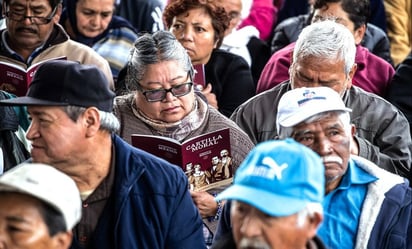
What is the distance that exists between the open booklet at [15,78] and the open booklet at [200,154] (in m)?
0.89

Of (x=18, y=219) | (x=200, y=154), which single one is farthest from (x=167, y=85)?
(x=18, y=219)

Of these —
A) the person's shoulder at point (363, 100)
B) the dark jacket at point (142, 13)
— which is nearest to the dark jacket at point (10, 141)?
the person's shoulder at point (363, 100)

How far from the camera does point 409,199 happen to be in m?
3.92

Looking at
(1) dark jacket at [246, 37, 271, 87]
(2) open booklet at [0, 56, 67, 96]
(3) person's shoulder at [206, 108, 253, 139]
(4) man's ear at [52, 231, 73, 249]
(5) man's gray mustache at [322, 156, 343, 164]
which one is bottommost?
(1) dark jacket at [246, 37, 271, 87]

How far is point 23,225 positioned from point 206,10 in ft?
9.44

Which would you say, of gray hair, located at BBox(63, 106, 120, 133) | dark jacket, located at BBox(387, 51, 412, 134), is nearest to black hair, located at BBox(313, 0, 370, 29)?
dark jacket, located at BBox(387, 51, 412, 134)

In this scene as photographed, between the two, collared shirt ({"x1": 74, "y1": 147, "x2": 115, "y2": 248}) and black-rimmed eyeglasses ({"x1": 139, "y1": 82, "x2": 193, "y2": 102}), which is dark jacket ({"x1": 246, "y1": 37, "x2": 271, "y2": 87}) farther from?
collared shirt ({"x1": 74, "y1": 147, "x2": 115, "y2": 248})

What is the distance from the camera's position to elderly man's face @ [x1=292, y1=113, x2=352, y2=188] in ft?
12.7

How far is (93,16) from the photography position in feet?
21.4

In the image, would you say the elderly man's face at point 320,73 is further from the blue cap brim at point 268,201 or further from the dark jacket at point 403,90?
the blue cap brim at point 268,201

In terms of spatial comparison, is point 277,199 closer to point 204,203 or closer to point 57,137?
point 57,137

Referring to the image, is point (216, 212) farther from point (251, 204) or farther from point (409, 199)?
point (251, 204)

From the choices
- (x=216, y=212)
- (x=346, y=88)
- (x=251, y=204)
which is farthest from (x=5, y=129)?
(x=251, y=204)

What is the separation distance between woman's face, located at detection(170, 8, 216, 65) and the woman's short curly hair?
0.07 feet
